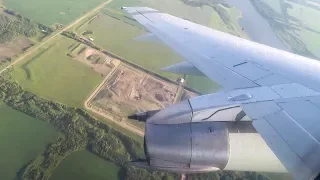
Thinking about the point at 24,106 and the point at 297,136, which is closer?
the point at 297,136

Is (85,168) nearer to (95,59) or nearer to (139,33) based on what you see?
(95,59)

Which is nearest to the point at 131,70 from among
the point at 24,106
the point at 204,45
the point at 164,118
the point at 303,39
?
the point at 24,106

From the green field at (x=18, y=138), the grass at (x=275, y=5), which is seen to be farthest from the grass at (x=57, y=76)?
the grass at (x=275, y=5)

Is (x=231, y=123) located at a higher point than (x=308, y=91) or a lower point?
lower

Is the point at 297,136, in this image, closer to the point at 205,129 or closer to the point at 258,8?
the point at 205,129

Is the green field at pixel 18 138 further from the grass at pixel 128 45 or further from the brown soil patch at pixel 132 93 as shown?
the grass at pixel 128 45

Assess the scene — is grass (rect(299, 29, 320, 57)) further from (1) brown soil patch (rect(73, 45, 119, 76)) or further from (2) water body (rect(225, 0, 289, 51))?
(1) brown soil patch (rect(73, 45, 119, 76))

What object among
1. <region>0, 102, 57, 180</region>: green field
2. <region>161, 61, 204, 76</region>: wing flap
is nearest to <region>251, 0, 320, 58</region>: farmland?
<region>0, 102, 57, 180</region>: green field
